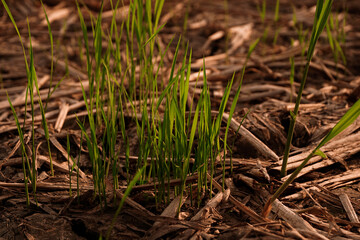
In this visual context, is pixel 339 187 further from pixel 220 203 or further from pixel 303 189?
pixel 220 203

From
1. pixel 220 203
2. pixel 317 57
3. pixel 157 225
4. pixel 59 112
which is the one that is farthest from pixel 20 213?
pixel 317 57

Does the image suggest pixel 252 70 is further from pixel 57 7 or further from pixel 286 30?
pixel 57 7

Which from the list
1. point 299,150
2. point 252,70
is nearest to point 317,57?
point 252,70

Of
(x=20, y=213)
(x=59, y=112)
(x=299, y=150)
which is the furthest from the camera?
(x=59, y=112)

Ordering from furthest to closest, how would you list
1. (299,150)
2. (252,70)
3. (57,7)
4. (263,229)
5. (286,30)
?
(57,7) < (286,30) < (252,70) < (299,150) < (263,229)

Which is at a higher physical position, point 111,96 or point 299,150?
point 111,96

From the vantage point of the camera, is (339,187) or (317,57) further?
(317,57)
